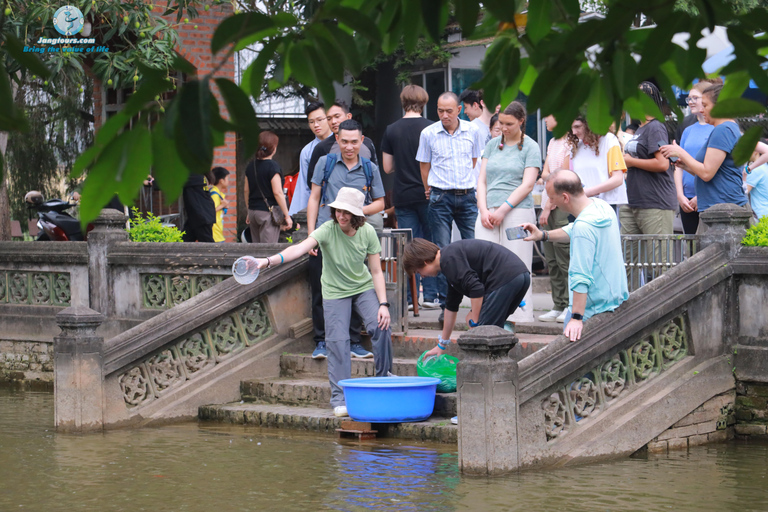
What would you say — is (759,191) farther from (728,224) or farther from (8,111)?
(8,111)

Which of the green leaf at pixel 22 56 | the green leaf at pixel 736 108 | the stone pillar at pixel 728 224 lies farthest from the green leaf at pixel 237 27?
the stone pillar at pixel 728 224

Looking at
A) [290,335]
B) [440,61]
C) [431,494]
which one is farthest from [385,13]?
[440,61]

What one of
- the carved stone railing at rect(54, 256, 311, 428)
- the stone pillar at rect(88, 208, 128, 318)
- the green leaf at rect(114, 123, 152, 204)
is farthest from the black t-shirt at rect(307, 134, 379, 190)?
the green leaf at rect(114, 123, 152, 204)

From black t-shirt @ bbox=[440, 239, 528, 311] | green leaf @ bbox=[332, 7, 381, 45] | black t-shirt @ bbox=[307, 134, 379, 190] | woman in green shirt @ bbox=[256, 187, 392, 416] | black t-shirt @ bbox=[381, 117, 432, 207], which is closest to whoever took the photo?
green leaf @ bbox=[332, 7, 381, 45]

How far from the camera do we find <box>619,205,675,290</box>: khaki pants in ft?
28.6

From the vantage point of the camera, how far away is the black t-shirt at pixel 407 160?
33.0 feet

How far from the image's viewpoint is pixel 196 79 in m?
2.40

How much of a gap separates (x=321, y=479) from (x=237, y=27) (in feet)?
16.3

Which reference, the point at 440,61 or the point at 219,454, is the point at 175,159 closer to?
the point at 219,454

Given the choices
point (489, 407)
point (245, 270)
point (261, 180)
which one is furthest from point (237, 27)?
point (261, 180)

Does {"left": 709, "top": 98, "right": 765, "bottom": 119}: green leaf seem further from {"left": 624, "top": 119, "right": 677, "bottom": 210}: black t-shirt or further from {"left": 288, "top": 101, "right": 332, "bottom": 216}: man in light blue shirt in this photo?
{"left": 288, "top": 101, "right": 332, "bottom": 216}: man in light blue shirt

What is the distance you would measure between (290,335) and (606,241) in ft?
12.8

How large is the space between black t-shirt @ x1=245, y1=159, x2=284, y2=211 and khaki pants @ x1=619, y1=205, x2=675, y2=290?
377 centimetres

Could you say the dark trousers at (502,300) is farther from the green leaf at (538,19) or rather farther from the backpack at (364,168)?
the green leaf at (538,19)
